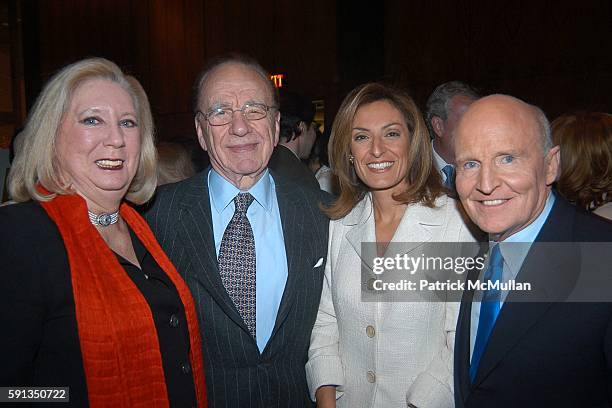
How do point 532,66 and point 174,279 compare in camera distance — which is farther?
point 532,66

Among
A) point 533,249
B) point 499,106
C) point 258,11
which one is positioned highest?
point 258,11

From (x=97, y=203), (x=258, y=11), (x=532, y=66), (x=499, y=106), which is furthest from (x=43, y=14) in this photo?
(x=499, y=106)

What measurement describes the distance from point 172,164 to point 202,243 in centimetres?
185

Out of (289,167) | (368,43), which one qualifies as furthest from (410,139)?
(368,43)

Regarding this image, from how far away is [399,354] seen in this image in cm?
215

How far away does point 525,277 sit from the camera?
5.24 feet

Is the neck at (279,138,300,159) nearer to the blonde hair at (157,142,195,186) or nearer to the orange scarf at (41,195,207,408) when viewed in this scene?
the blonde hair at (157,142,195,186)

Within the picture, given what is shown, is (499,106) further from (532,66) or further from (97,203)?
(532,66)

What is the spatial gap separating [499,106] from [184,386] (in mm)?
1472

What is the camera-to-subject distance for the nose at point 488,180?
1.63 m

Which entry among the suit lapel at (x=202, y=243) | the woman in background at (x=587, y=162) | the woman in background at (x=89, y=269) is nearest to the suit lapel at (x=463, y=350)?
the suit lapel at (x=202, y=243)

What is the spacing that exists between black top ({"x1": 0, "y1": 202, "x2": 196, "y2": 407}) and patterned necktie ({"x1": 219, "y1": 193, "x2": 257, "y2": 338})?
71cm

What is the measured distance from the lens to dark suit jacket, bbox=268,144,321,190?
3740 mm

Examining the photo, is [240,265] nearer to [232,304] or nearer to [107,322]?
[232,304]
